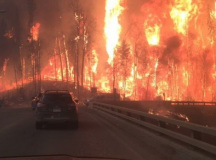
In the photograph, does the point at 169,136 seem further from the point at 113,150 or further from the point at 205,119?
the point at 205,119

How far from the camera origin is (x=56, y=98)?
1584 cm

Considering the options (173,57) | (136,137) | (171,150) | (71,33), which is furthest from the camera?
(173,57)

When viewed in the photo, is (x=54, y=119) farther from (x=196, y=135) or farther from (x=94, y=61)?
(x=94, y=61)

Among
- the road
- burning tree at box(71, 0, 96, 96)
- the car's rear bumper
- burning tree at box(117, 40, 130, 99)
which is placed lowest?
the road

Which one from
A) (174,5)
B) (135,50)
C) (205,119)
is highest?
(174,5)

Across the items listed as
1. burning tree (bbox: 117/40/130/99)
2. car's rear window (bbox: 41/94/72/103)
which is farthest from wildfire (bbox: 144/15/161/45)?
car's rear window (bbox: 41/94/72/103)

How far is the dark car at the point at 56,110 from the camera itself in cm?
1544

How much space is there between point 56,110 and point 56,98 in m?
0.66

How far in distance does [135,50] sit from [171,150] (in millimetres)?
84703

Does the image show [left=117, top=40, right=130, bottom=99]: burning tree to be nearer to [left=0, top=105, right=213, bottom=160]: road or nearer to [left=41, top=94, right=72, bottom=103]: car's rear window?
[left=41, top=94, right=72, bottom=103]: car's rear window

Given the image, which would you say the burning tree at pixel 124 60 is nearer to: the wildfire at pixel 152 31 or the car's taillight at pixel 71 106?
the wildfire at pixel 152 31

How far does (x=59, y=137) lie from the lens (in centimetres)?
1277

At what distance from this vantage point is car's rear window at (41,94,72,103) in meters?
15.7

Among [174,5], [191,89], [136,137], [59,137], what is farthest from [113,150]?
[191,89]
